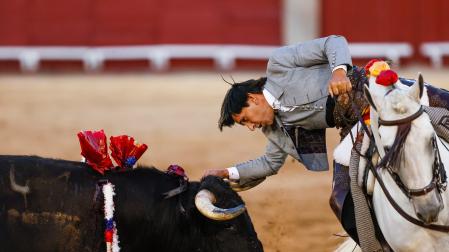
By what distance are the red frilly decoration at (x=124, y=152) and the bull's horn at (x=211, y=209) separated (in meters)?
0.31

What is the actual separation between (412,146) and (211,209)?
2.06 feet

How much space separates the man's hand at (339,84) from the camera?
319 centimetres

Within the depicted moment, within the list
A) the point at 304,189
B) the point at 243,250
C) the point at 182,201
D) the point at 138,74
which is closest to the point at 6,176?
the point at 182,201

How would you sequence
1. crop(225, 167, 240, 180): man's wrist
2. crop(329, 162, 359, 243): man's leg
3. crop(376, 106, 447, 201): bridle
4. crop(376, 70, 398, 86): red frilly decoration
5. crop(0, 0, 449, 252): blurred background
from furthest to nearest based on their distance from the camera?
crop(0, 0, 449, 252): blurred background < crop(225, 167, 240, 180): man's wrist < crop(329, 162, 359, 243): man's leg < crop(376, 70, 398, 86): red frilly decoration < crop(376, 106, 447, 201): bridle

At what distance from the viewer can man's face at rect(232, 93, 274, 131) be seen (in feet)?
11.4

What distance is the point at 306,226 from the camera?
5.36 metres

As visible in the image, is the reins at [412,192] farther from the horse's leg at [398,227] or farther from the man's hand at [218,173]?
the man's hand at [218,173]

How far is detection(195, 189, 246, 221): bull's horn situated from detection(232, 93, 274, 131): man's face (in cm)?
53

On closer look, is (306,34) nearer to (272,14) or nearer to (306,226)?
(272,14)

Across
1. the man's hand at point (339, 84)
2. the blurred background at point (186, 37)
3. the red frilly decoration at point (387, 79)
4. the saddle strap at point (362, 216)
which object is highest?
the red frilly decoration at point (387, 79)

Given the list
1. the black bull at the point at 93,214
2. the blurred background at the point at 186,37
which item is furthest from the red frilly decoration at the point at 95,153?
the blurred background at the point at 186,37

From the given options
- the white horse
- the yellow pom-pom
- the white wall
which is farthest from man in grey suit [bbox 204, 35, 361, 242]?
the white wall

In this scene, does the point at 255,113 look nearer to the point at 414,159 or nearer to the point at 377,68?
the point at 377,68

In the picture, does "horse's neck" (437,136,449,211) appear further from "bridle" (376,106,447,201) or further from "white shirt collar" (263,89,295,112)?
"white shirt collar" (263,89,295,112)
